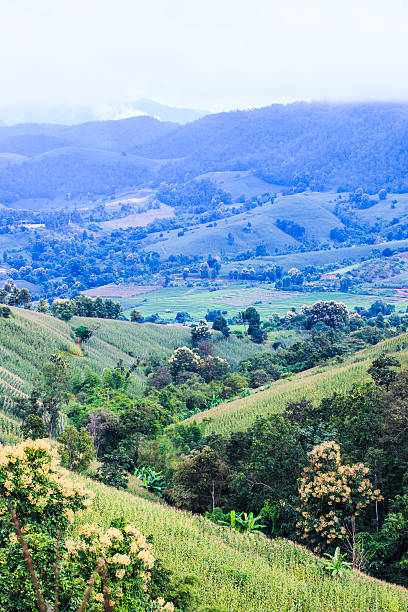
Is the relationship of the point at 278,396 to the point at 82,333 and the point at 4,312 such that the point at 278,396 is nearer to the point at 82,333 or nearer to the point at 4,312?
the point at 82,333

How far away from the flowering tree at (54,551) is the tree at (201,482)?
578 inches

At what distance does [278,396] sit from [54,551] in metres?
35.4

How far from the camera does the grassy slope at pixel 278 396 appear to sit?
43.8m

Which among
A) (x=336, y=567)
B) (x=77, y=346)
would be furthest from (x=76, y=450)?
(x=77, y=346)

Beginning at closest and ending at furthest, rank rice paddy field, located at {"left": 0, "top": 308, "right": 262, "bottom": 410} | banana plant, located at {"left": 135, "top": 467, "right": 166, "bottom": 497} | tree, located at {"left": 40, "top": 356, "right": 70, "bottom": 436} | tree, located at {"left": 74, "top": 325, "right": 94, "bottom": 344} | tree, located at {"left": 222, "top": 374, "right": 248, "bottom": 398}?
banana plant, located at {"left": 135, "top": 467, "right": 166, "bottom": 497} < tree, located at {"left": 40, "top": 356, "right": 70, "bottom": 436} < tree, located at {"left": 222, "top": 374, "right": 248, "bottom": 398} < rice paddy field, located at {"left": 0, "top": 308, "right": 262, "bottom": 410} < tree, located at {"left": 74, "top": 325, "right": 94, "bottom": 344}

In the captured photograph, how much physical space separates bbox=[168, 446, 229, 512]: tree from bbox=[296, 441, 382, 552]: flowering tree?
20.7ft

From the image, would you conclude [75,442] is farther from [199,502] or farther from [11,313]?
[11,313]

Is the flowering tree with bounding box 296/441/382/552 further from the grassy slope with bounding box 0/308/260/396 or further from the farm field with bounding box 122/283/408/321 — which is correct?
the farm field with bounding box 122/283/408/321

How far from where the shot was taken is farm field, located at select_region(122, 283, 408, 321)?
15575cm

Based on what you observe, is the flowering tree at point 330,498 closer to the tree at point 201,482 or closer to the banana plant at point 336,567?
the banana plant at point 336,567

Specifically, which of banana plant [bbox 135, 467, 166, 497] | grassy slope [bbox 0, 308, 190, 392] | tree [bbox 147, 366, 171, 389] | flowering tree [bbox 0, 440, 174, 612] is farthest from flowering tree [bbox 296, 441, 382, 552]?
tree [bbox 147, 366, 171, 389]

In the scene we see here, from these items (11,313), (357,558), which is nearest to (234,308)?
(11,313)

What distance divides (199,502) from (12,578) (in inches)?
699

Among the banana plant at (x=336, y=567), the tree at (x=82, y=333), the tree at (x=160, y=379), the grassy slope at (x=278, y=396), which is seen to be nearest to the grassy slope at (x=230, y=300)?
the tree at (x=82, y=333)
